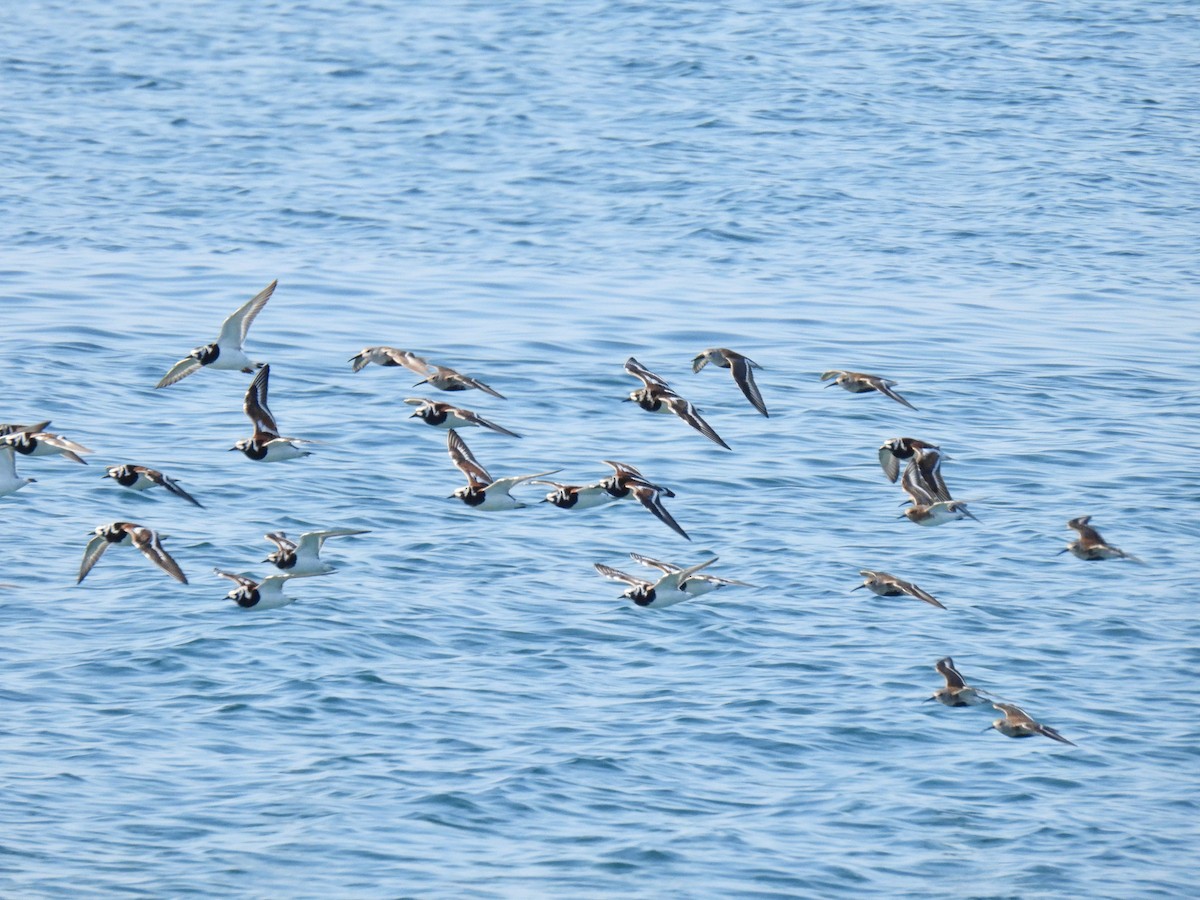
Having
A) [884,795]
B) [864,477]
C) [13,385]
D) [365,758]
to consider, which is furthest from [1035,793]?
[13,385]

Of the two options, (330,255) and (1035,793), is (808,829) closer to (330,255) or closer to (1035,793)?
(1035,793)

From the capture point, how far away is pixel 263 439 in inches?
755

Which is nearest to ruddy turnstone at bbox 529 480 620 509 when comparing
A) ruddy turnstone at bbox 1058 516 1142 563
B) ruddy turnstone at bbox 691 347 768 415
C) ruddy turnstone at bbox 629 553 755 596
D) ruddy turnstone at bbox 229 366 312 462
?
ruddy turnstone at bbox 629 553 755 596

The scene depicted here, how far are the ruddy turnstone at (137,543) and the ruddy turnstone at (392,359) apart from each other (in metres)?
3.02

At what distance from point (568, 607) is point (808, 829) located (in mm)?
5581

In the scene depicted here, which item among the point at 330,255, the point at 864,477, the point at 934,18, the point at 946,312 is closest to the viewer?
the point at 864,477

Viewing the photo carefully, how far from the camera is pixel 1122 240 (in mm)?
44969

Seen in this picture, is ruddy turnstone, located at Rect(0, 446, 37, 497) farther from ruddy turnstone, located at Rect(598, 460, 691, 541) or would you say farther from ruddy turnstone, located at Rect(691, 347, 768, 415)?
ruddy turnstone, located at Rect(691, 347, 768, 415)

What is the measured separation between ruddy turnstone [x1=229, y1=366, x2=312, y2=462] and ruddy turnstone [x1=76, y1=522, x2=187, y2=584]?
1.30 m

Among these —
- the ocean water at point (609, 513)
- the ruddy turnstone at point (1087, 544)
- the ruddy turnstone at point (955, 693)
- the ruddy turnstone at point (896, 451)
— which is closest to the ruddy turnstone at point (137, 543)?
the ocean water at point (609, 513)

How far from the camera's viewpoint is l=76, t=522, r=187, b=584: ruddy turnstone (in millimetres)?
17384

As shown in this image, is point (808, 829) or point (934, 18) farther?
point (934, 18)

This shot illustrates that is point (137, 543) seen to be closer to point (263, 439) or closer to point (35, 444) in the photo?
point (263, 439)

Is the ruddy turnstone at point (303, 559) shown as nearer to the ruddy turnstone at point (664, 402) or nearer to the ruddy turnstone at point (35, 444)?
the ruddy turnstone at point (35, 444)
